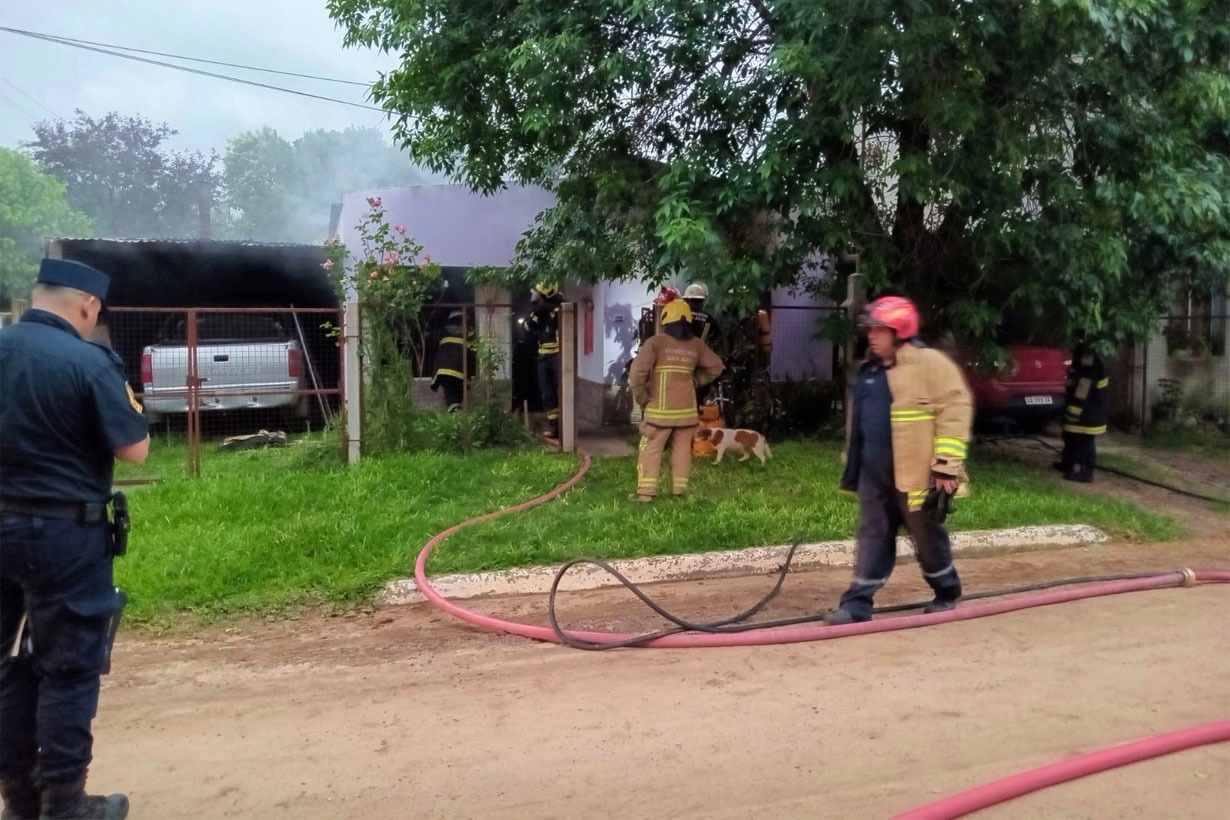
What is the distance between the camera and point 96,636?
342 centimetres

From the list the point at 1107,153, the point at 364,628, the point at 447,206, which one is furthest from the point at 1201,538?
the point at 447,206

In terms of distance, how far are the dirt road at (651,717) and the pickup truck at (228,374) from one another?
17.2ft

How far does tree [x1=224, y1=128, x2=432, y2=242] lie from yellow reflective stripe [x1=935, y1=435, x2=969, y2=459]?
19.6 m

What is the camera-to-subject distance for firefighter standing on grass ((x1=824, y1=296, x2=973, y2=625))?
535 centimetres

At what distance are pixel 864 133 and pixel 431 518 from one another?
4473 mm

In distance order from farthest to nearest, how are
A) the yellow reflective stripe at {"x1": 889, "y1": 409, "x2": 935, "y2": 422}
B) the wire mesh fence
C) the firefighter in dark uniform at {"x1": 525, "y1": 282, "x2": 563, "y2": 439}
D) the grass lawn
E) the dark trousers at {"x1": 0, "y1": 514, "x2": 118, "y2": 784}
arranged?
the wire mesh fence < the firefighter in dark uniform at {"x1": 525, "y1": 282, "x2": 563, "y2": 439} < the grass lawn < the yellow reflective stripe at {"x1": 889, "y1": 409, "x2": 935, "y2": 422} < the dark trousers at {"x1": 0, "y1": 514, "x2": 118, "y2": 784}

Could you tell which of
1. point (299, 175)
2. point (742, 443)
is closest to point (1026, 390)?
point (742, 443)

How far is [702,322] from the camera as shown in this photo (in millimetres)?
10242

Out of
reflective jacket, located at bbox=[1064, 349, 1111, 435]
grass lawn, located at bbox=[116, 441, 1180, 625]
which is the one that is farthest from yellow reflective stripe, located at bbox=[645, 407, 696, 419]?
reflective jacket, located at bbox=[1064, 349, 1111, 435]

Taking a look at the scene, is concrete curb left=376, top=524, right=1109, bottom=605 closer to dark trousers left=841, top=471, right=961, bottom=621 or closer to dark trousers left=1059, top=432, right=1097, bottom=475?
dark trousers left=841, top=471, right=961, bottom=621

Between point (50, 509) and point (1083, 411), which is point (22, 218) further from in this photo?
point (50, 509)

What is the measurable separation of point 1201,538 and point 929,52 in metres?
4.36

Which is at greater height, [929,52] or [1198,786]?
[929,52]

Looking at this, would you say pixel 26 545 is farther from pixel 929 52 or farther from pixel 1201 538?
pixel 1201 538
